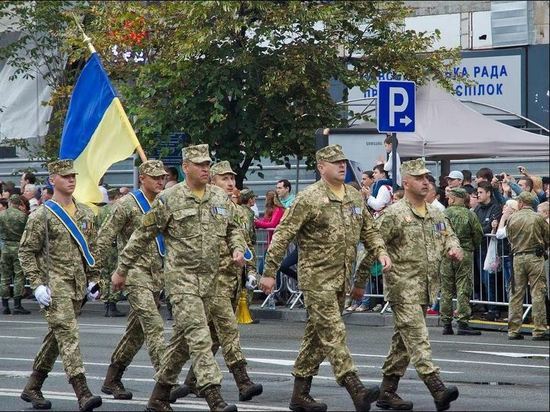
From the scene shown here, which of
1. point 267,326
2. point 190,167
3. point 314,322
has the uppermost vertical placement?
point 190,167

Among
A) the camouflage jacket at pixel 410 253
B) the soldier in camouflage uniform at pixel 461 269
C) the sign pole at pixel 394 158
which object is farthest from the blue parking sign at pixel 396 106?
the camouflage jacket at pixel 410 253

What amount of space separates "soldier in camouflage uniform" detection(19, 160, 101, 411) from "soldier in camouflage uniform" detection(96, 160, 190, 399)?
0.91ft

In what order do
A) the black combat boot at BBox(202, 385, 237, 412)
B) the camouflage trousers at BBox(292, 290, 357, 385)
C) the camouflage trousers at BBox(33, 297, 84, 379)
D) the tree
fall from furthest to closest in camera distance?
1. the tree
2. the camouflage trousers at BBox(33, 297, 84, 379)
3. the camouflage trousers at BBox(292, 290, 357, 385)
4. the black combat boot at BBox(202, 385, 237, 412)

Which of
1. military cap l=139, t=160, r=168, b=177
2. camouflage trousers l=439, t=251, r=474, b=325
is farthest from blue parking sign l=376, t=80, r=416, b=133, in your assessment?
military cap l=139, t=160, r=168, b=177

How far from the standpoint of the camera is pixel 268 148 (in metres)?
23.5

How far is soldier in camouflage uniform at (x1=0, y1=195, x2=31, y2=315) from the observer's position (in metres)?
23.9

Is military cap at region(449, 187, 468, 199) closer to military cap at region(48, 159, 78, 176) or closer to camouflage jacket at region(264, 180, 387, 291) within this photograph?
camouflage jacket at region(264, 180, 387, 291)

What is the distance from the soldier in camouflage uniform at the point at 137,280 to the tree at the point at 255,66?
31.6ft

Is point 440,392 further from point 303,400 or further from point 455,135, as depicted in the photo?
point 455,135

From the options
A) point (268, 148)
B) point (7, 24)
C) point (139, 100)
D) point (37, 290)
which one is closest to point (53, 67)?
point (7, 24)

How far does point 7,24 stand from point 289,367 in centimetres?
1596

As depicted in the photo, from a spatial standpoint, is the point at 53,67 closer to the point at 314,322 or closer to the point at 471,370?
the point at 471,370

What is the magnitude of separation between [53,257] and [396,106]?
24.3 ft

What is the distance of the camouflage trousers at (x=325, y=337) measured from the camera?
37.2 feet
